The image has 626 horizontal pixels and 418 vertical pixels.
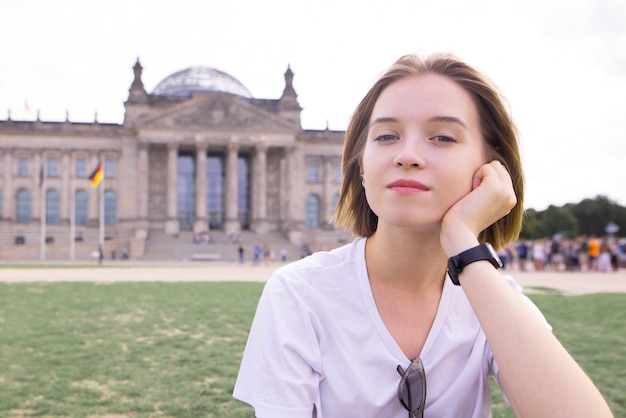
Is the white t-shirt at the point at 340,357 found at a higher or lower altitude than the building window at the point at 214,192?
lower

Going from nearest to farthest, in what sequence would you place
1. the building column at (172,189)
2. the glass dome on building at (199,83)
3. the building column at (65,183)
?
the building column at (172,189), the building column at (65,183), the glass dome on building at (199,83)

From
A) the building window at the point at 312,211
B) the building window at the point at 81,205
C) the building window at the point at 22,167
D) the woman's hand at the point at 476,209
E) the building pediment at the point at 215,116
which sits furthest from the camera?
the building window at the point at 312,211

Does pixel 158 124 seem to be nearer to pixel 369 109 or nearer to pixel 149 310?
pixel 149 310

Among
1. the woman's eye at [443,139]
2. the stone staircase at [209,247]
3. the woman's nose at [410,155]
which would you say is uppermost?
the woman's eye at [443,139]

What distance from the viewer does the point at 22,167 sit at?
6400 cm

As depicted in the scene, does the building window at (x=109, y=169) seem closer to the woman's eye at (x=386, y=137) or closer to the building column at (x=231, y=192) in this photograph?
the building column at (x=231, y=192)

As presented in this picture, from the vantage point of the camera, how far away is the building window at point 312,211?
6881 cm

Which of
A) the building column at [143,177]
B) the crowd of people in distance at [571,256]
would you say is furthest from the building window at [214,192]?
the crowd of people in distance at [571,256]

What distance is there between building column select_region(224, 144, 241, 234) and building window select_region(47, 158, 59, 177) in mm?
19674

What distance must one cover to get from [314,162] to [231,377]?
204 feet

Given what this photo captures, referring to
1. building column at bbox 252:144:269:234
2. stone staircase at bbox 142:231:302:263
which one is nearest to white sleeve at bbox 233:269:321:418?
stone staircase at bbox 142:231:302:263

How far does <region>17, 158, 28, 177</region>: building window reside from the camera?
63.8m

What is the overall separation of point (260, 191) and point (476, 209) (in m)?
61.6

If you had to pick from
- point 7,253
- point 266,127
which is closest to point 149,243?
point 7,253
